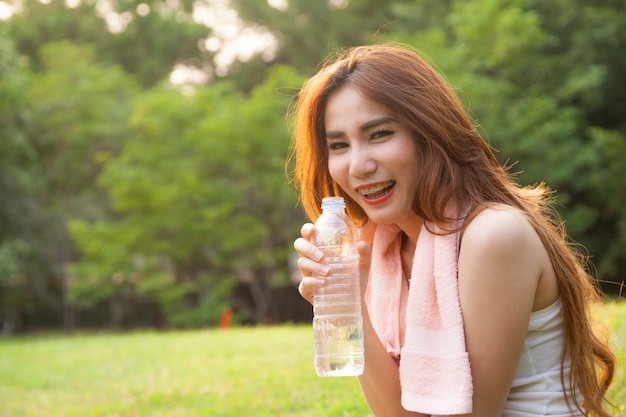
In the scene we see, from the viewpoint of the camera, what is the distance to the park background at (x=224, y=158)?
18.5 m

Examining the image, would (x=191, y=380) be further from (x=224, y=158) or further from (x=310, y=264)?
(x=224, y=158)

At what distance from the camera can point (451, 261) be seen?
8.13ft

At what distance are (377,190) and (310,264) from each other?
36 centimetres

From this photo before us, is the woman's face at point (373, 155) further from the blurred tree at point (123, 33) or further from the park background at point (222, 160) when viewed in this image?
the blurred tree at point (123, 33)

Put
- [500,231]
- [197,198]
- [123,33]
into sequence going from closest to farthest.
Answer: [500,231], [197,198], [123,33]

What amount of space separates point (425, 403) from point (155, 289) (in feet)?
59.7

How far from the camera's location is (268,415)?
4.54 metres

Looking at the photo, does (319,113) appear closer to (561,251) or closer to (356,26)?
(561,251)

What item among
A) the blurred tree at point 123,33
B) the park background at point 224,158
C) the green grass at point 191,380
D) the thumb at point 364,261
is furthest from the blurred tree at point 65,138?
the thumb at point 364,261

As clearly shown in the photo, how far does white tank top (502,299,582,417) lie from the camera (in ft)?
8.28

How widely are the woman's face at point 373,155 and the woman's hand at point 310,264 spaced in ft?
0.79

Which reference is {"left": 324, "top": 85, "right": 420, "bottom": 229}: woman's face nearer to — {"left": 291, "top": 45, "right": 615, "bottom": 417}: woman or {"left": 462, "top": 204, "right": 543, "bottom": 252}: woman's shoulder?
{"left": 291, "top": 45, "right": 615, "bottom": 417}: woman

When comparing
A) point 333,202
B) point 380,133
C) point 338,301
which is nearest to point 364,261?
point 338,301

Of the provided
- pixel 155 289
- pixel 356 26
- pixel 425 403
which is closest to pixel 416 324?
pixel 425 403
